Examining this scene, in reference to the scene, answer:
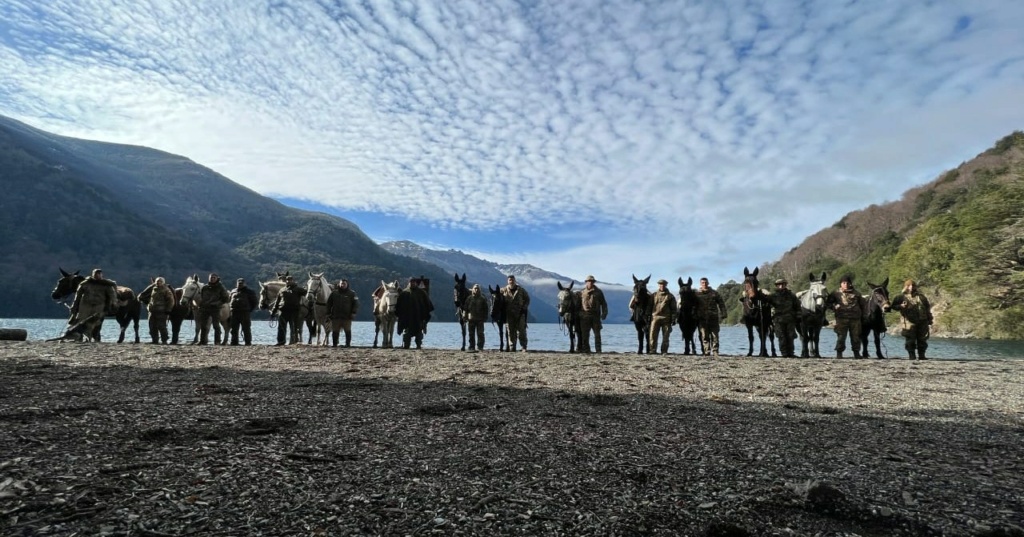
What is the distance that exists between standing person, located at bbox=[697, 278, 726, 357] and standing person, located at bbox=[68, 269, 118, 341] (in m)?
23.1

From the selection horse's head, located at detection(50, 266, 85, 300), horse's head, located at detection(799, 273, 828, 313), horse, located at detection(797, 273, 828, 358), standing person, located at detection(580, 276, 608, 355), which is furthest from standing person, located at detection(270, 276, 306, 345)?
horse's head, located at detection(799, 273, 828, 313)

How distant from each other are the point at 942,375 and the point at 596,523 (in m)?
14.7

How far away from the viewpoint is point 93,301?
18156 mm

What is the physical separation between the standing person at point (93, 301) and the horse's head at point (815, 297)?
26947mm

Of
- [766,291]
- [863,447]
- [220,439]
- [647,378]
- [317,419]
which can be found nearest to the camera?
[220,439]

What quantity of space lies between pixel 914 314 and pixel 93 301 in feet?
101

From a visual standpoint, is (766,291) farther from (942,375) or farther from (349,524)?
(349,524)

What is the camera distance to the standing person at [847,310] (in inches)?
703

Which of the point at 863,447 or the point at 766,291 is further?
the point at 766,291

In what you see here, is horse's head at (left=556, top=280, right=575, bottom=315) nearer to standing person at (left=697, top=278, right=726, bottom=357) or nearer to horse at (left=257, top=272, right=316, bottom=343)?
standing person at (left=697, top=278, right=726, bottom=357)

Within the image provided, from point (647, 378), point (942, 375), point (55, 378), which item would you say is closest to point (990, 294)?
point (942, 375)

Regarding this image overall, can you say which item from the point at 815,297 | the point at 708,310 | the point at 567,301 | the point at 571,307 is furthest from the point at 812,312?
the point at 567,301

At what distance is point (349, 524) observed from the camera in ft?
9.89

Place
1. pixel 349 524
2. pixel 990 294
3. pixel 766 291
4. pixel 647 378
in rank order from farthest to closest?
pixel 990 294, pixel 766 291, pixel 647 378, pixel 349 524
